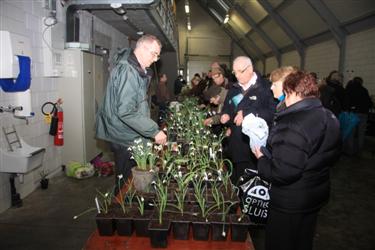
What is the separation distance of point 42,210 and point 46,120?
145cm

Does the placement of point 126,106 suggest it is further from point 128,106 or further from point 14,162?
point 14,162

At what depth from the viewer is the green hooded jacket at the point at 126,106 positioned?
2.39 meters

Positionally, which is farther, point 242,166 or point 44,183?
point 44,183

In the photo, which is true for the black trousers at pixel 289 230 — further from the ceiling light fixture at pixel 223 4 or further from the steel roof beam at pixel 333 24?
the ceiling light fixture at pixel 223 4

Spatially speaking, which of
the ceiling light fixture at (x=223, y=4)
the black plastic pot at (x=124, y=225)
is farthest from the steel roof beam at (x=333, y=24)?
the black plastic pot at (x=124, y=225)

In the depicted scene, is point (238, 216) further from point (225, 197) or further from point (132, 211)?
point (132, 211)

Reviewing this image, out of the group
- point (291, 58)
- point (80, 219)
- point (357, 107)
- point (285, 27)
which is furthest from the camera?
point (291, 58)

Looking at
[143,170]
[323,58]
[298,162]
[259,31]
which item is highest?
[259,31]

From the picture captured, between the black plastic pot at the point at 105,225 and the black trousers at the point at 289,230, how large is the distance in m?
1.01

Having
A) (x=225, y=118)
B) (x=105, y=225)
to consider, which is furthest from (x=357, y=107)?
(x=105, y=225)

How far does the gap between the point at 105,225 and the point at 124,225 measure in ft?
0.31

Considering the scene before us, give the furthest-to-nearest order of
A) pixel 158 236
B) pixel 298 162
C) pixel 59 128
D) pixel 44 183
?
pixel 59 128, pixel 44 183, pixel 298 162, pixel 158 236

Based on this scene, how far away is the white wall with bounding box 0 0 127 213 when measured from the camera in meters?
3.71

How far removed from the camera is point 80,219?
11.9 feet
